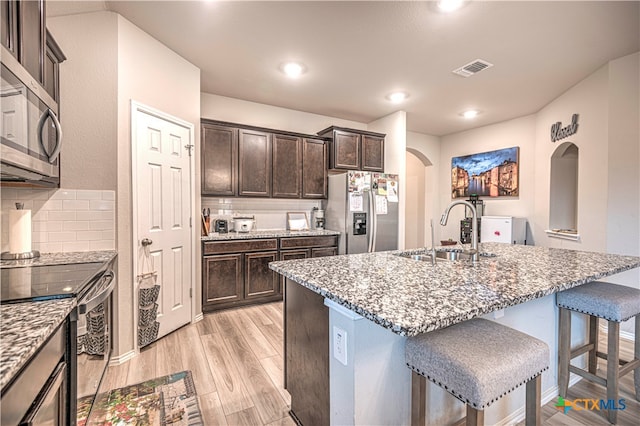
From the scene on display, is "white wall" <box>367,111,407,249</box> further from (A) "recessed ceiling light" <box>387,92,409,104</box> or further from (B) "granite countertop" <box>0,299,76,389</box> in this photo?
(B) "granite countertop" <box>0,299,76,389</box>

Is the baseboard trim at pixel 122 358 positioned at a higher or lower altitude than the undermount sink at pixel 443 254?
lower

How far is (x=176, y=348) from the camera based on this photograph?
2.53 meters

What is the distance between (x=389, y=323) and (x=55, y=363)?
1101 mm

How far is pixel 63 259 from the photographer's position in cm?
192

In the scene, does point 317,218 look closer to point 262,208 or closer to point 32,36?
point 262,208

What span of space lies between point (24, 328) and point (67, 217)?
67.8 inches

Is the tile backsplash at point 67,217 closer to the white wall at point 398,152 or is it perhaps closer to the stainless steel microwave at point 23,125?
the stainless steel microwave at point 23,125

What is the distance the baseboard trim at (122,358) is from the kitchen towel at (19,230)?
1.00 m

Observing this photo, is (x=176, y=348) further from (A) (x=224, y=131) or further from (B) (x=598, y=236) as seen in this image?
(B) (x=598, y=236)

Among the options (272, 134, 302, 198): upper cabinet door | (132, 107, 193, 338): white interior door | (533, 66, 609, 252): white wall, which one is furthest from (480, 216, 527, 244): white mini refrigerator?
(132, 107, 193, 338): white interior door

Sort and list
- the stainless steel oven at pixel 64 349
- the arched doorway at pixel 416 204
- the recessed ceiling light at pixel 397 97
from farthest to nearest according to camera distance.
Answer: the arched doorway at pixel 416 204, the recessed ceiling light at pixel 397 97, the stainless steel oven at pixel 64 349

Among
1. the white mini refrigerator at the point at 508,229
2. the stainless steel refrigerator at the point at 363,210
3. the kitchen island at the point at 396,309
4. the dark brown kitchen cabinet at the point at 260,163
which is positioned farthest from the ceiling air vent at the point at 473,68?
the white mini refrigerator at the point at 508,229

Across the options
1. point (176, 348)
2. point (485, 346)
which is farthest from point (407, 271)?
point (176, 348)

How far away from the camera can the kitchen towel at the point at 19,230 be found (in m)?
1.85
